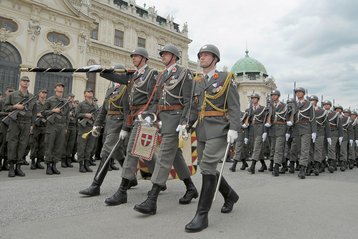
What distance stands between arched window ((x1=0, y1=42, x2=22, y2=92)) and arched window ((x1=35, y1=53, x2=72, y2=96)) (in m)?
1.40

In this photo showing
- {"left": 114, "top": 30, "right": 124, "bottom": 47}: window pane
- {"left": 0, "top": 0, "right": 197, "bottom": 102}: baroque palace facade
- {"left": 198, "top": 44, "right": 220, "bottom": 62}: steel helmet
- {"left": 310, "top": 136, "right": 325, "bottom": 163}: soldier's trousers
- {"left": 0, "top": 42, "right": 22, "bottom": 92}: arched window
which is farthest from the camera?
{"left": 114, "top": 30, "right": 124, "bottom": 47}: window pane

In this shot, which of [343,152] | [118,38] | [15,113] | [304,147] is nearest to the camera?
[15,113]

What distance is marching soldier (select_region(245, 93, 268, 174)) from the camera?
25.8ft

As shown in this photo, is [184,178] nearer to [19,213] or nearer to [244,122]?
[19,213]

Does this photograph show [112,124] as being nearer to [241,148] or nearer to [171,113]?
[171,113]

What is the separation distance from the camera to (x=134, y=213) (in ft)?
11.6

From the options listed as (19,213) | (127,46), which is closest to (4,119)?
(19,213)

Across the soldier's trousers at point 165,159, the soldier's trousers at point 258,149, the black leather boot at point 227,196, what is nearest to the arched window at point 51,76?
the soldier's trousers at point 258,149

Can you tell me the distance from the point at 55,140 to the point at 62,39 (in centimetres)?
1780

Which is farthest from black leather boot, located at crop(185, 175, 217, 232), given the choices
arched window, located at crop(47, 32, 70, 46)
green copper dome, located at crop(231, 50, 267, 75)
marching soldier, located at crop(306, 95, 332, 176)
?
green copper dome, located at crop(231, 50, 267, 75)

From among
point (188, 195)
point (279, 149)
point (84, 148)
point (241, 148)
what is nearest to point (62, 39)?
point (84, 148)

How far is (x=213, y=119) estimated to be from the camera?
11.7 feet

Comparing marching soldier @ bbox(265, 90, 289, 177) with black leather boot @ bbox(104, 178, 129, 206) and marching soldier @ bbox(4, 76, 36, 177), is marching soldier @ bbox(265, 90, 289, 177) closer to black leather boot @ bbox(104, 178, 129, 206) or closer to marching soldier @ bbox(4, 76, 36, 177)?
black leather boot @ bbox(104, 178, 129, 206)

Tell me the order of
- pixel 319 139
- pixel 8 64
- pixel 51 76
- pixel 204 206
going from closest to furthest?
pixel 204 206, pixel 319 139, pixel 8 64, pixel 51 76
